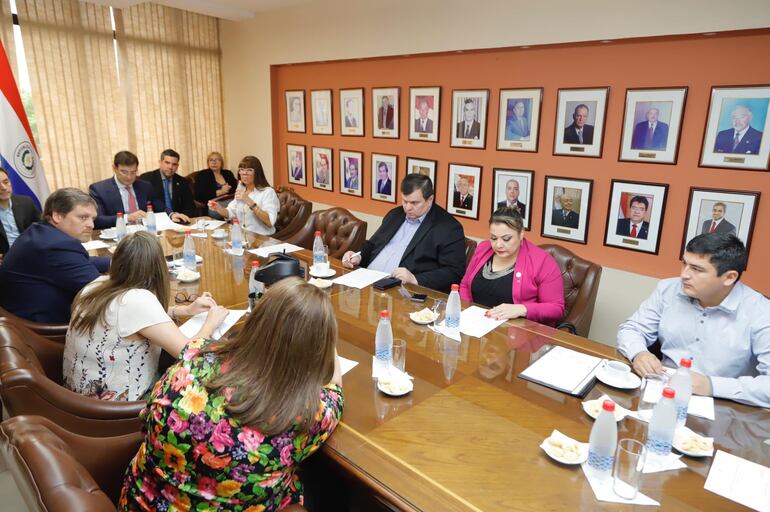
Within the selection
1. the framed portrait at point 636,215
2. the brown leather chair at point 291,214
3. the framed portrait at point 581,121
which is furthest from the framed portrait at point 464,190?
the brown leather chair at point 291,214

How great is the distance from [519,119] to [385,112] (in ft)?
5.05

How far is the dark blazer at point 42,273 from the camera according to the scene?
8.21 feet

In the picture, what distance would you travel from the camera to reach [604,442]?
137 cm

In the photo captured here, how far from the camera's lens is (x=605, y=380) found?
1854mm

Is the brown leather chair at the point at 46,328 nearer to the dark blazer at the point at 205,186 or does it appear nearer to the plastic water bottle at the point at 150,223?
the plastic water bottle at the point at 150,223

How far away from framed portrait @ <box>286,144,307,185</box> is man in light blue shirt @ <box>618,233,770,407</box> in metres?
4.71

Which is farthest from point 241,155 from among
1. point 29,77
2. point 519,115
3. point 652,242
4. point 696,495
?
point 696,495

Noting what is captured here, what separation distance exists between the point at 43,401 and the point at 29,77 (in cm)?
492

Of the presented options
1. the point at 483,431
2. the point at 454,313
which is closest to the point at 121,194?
the point at 454,313

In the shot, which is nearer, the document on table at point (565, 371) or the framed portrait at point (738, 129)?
the document on table at point (565, 371)

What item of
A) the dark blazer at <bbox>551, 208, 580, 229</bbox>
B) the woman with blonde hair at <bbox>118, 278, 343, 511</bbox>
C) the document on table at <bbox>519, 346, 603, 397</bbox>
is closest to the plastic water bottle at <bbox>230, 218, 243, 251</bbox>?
the woman with blonde hair at <bbox>118, 278, 343, 511</bbox>

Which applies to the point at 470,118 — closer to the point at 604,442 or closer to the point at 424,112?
the point at 424,112

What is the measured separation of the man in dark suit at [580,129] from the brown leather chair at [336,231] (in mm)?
1819

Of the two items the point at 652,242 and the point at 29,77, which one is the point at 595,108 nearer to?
the point at 652,242
